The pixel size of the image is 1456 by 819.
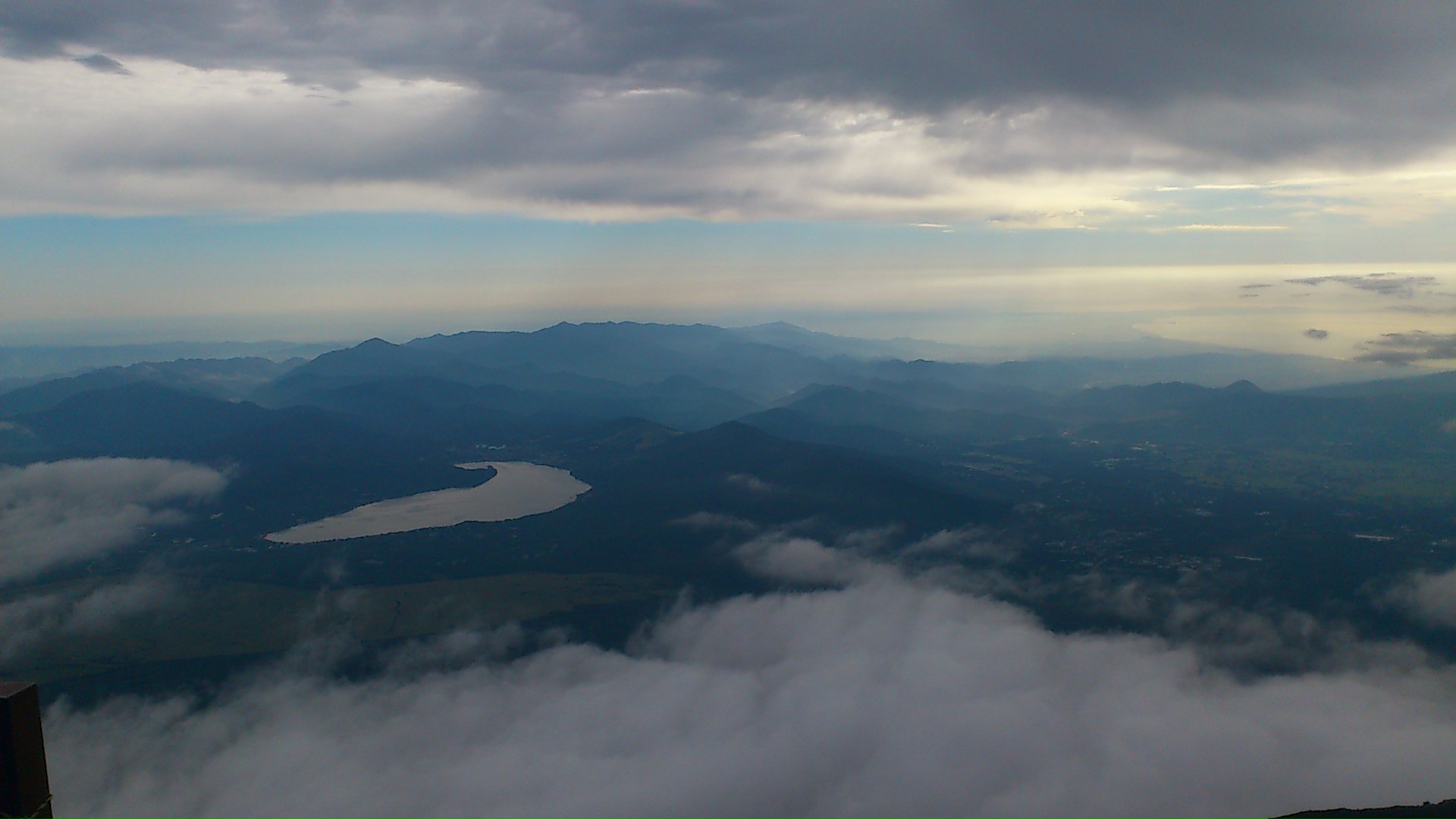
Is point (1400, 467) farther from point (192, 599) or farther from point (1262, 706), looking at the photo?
point (192, 599)

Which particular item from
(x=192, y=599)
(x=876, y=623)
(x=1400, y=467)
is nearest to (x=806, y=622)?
(x=876, y=623)

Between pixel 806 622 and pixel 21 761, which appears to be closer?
pixel 21 761

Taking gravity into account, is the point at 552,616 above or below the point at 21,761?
below

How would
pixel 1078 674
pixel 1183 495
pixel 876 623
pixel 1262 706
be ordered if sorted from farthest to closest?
pixel 1183 495 → pixel 876 623 → pixel 1078 674 → pixel 1262 706

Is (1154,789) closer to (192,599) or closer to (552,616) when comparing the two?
(552,616)

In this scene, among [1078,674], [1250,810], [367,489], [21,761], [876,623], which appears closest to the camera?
[21,761]

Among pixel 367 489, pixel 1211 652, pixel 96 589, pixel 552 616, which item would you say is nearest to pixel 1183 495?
pixel 1211 652
